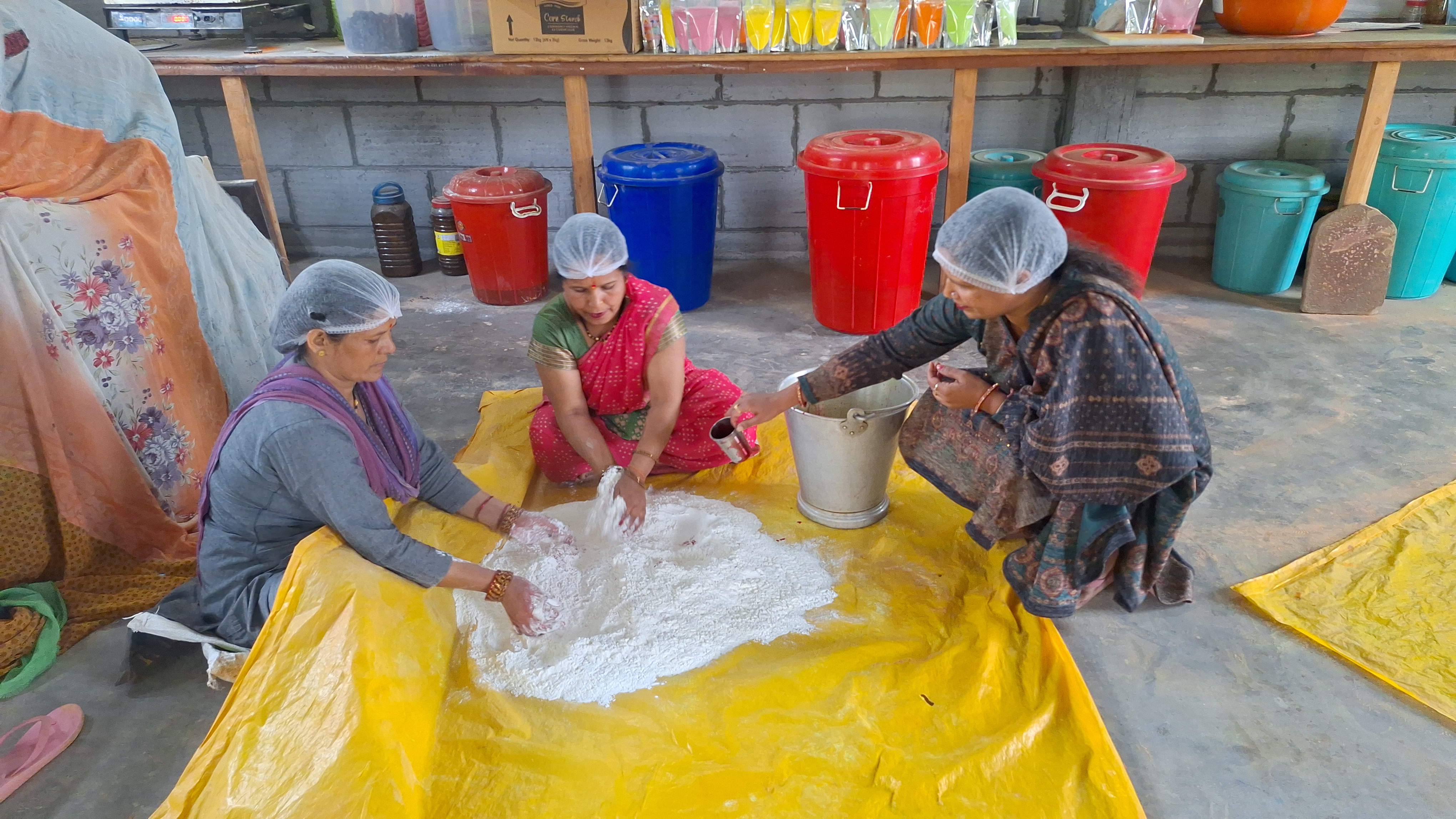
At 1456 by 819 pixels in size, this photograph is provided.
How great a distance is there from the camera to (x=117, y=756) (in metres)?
1.62

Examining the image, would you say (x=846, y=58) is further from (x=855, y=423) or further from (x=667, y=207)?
(x=855, y=423)

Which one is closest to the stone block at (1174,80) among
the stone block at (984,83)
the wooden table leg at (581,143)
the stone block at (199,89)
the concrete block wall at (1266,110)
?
the concrete block wall at (1266,110)

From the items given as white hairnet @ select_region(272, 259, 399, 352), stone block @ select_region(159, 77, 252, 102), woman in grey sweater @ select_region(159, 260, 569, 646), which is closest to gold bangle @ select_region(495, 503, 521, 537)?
woman in grey sweater @ select_region(159, 260, 569, 646)

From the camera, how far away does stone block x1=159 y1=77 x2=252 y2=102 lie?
4.13m

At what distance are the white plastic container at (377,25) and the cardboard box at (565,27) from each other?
1.41ft

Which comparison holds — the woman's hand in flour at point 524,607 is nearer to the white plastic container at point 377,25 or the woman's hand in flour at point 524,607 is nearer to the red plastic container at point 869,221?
the red plastic container at point 869,221

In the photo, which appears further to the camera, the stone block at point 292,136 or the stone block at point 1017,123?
the stone block at point 292,136

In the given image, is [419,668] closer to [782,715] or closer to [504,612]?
[504,612]

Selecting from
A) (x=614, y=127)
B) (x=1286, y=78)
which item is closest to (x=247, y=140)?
(x=614, y=127)

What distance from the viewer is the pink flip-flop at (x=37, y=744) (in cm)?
156

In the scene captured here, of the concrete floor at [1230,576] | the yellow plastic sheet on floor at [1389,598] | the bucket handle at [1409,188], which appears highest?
the bucket handle at [1409,188]

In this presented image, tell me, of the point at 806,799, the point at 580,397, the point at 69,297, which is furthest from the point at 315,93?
the point at 806,799

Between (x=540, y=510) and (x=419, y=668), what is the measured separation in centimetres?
77

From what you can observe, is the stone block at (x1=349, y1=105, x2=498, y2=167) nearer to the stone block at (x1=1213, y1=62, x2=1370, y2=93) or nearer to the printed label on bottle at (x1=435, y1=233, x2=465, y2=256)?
the printed label on bottle at (x1=435, y1=233, x2=465, y2=256)
